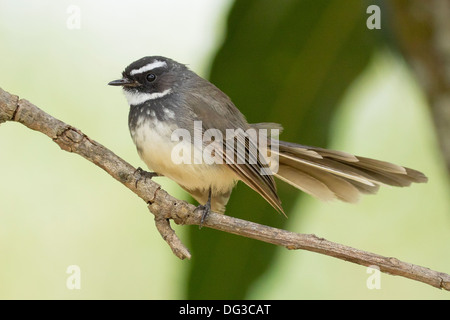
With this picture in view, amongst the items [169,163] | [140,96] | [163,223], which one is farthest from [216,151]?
[163,223]

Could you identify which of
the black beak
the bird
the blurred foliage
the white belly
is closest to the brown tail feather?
the bird

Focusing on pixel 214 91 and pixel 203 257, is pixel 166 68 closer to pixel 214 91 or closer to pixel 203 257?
pixel 214 91

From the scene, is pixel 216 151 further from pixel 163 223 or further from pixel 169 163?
pixel 163 223

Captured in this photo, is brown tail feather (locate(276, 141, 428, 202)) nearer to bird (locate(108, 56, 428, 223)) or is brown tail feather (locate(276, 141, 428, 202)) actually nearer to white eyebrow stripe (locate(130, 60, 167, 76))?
bird (locate(108, 56, 428, 223))

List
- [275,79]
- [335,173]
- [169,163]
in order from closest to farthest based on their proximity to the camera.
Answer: [169,163]
[335,173]
[275,79]

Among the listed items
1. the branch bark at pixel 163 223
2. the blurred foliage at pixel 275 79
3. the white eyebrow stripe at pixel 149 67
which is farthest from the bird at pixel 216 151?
the branch bark at pixel 163 223
